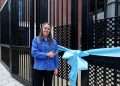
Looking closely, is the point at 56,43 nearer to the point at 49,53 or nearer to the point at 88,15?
the point at 49,53

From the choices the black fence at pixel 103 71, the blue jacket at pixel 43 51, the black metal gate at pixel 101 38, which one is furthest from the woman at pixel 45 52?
the black fence at pixel 103 71

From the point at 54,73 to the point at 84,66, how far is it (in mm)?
1332

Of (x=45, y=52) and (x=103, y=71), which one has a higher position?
(x=45, y=52)

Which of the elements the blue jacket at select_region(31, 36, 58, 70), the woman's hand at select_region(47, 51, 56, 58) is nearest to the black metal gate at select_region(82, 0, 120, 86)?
the woman's hand at select_region(47, 51, 56, 58)

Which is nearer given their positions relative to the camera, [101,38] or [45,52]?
[101,38]

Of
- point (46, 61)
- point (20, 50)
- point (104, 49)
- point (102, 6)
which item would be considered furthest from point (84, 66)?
point (20, 50)

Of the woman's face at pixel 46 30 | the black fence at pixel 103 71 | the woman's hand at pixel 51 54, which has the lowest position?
the black fence at pixel 103 71

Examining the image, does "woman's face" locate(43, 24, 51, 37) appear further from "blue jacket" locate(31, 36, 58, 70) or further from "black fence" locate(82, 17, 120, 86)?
"black fence" locate(82, 17, 120, 86)

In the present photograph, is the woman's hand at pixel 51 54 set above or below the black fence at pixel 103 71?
above

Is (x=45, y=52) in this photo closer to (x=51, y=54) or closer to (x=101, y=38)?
(x=51, y=54)

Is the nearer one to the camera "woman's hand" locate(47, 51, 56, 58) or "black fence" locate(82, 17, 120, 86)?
"black fence" locate(82, 17, 120, 86)

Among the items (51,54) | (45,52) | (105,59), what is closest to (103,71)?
(105,59)

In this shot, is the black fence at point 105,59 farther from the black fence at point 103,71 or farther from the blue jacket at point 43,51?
the blue jacket at point 43,51

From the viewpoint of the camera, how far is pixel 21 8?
1032 centimetres
